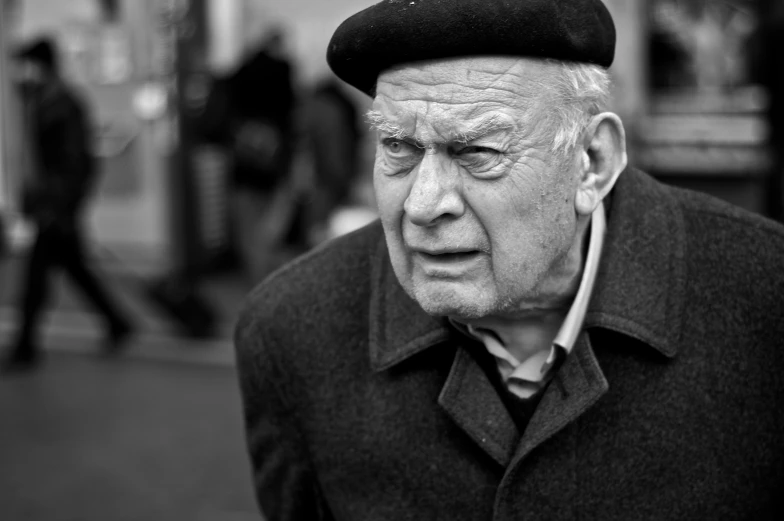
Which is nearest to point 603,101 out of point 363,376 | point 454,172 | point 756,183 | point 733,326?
point 454,172

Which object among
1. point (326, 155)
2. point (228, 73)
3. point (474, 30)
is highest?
point (474, 30)

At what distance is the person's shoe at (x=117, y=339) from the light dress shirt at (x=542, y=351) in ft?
20.8

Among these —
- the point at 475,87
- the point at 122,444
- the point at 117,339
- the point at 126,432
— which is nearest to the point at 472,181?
the point at 475,87

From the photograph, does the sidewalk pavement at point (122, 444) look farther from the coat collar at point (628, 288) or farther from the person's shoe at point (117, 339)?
the coat collar at point (628, 288)

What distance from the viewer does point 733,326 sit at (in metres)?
1.88

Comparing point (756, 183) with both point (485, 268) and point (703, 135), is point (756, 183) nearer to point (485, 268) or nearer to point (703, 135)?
point (703, 135)

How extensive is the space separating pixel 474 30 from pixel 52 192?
633 centimetres

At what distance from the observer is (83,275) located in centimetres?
778

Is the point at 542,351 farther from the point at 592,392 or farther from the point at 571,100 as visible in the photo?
the point at 571,100

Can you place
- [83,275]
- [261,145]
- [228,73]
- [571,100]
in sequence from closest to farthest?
1. [571,100]
2. [83,275]
3. [261,145]
4. [228,73]

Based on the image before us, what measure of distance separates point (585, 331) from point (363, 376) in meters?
0.41

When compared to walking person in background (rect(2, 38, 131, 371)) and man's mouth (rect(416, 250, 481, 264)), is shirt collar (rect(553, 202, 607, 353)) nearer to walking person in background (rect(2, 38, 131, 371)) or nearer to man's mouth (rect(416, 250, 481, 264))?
man's mouth (rect(416, 250, 481, 264))

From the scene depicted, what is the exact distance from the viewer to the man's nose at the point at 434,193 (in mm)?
1729

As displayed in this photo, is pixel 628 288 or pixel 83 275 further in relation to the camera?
pixel 83 275
